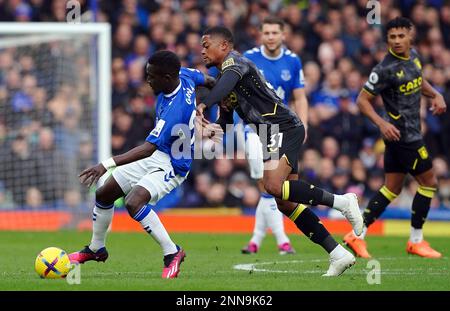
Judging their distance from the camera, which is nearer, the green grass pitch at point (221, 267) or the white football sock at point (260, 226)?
the green grass pitch at point (221, 267)

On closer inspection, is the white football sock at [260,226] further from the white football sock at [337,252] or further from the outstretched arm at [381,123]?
the white football sock at [337,252]

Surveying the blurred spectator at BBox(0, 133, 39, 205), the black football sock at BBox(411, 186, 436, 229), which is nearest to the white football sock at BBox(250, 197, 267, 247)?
the black football sock at BBox(411, 186, 436, 229)

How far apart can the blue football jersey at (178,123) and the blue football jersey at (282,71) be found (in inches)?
125

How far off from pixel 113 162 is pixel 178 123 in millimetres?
895

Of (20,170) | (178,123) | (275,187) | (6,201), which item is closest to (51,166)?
(20,170)

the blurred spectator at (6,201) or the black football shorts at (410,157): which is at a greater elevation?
the black football shorts at (410,157)

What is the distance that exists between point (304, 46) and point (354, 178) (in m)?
3.26

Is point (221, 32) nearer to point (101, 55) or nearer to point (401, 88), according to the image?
point (401, 88)

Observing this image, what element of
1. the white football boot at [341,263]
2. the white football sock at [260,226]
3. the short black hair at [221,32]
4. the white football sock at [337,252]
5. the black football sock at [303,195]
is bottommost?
the white football sock at [260,226]

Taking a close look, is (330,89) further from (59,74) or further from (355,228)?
(355,228)

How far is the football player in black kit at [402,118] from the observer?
11.3 meters

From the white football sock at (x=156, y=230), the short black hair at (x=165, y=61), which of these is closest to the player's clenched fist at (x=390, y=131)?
the short black hair at (x=165, y=61)

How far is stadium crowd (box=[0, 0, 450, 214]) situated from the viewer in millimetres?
17438
